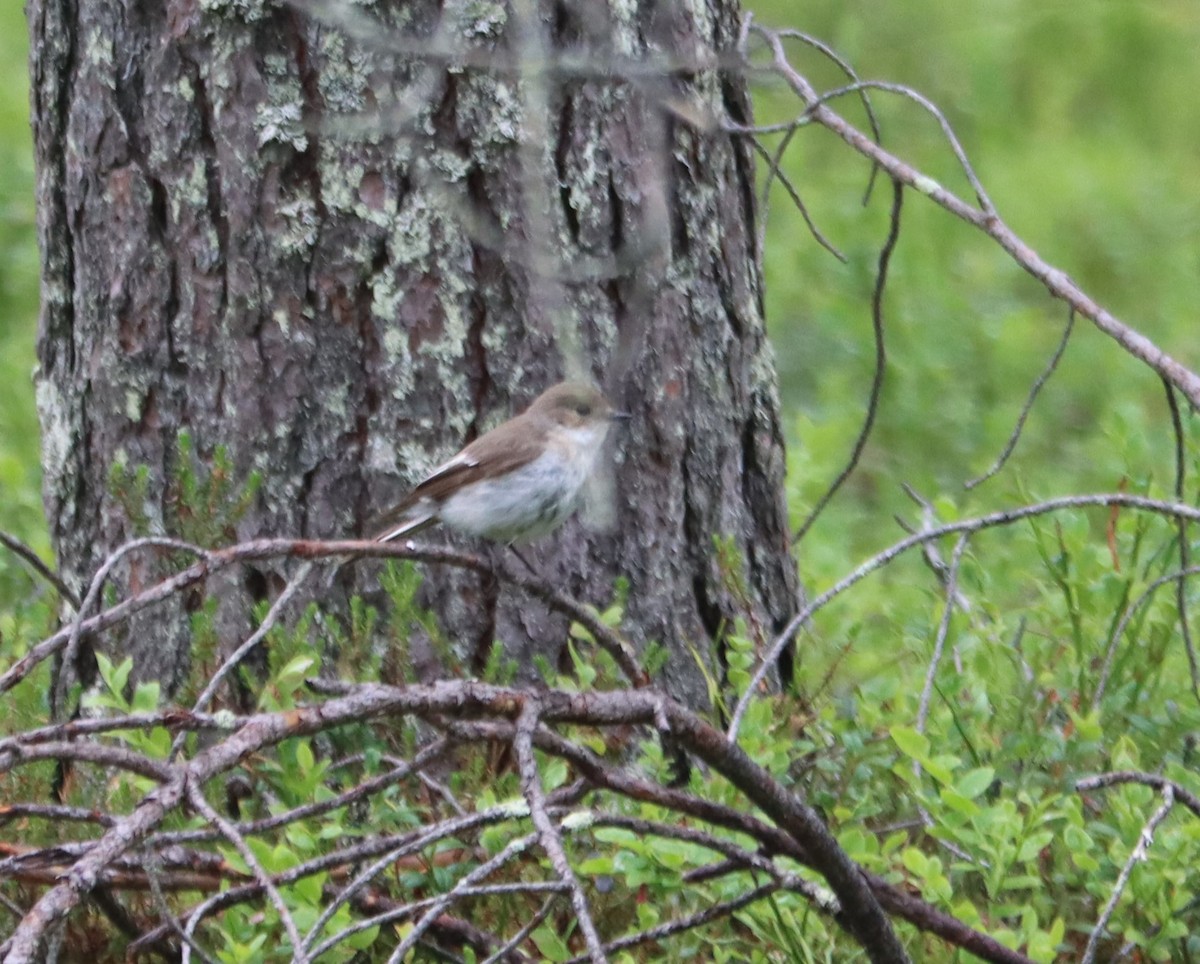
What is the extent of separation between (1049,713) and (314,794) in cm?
179

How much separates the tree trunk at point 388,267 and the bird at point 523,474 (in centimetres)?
6

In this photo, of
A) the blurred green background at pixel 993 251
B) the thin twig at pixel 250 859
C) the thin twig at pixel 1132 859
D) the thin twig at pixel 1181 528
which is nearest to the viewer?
the thin twig at pixel 250 859

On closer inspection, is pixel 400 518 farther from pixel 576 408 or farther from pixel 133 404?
pixel 133 404

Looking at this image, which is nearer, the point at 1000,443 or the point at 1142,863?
the point at 1142,863

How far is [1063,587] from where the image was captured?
4.02m

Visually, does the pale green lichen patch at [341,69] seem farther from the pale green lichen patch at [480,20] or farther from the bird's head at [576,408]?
the bird's head at [576,408]

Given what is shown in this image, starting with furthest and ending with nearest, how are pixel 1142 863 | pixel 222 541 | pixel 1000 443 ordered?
pixel 1000 443 → pixel 222 541 → pixel 1142 863

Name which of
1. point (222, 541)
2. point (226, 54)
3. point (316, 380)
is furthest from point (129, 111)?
point (222, 541)

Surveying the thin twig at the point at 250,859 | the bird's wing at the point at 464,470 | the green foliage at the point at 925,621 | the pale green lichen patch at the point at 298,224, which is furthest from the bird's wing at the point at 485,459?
the thin twig at the point at 250,859

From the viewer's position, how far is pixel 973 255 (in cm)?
920

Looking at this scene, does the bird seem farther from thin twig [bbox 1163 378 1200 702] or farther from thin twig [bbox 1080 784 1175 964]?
thin twig [bbox 1080 784 1175 964]

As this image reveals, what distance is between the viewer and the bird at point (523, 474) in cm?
410

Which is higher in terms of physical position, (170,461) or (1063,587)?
(170,461)

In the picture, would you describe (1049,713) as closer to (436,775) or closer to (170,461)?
(436,775)
